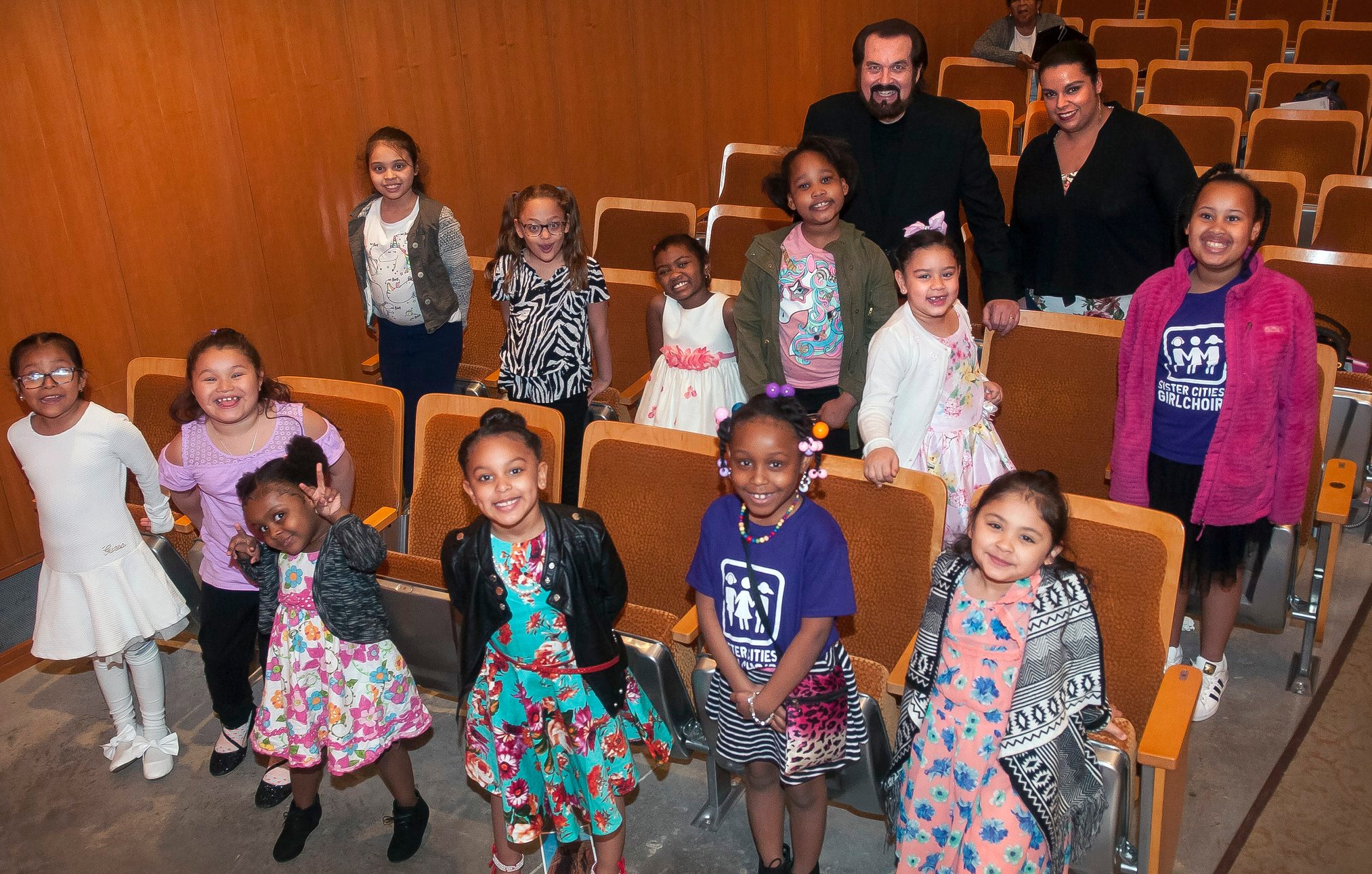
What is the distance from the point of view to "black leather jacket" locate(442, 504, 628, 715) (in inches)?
89.8

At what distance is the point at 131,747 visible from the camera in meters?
3.13

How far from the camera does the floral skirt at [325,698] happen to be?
2566mm

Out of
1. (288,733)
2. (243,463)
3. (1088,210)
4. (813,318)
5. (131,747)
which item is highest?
(1088,210)

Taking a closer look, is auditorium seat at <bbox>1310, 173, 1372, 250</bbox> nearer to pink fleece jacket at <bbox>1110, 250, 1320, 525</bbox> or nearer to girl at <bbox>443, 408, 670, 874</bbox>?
pink fleece jacket at <bbox>1110, 250, 1320, 525</bbox>

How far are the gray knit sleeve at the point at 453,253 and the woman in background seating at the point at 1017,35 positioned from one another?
4.69 m

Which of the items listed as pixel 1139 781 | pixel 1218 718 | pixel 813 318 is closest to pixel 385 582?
Answer: pixel 813 318

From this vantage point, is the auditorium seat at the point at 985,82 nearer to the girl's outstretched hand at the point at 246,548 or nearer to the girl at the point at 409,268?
the girl at the point at 409,268

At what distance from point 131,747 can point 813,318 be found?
2.22 meters

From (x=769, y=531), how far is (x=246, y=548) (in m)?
1.22

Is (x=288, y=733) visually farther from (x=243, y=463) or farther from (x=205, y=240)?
(x=205, y=240)

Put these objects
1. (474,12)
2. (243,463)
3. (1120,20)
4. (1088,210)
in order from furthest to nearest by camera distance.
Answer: (1120,20)
(474,12)
(1088,210)
(243,463)

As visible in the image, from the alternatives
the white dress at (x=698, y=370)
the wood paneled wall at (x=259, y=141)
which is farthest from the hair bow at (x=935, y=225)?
the wood paneled wall at (x=259, y=141)

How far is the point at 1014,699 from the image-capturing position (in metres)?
2.05

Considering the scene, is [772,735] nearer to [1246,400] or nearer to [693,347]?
[1246,400]
